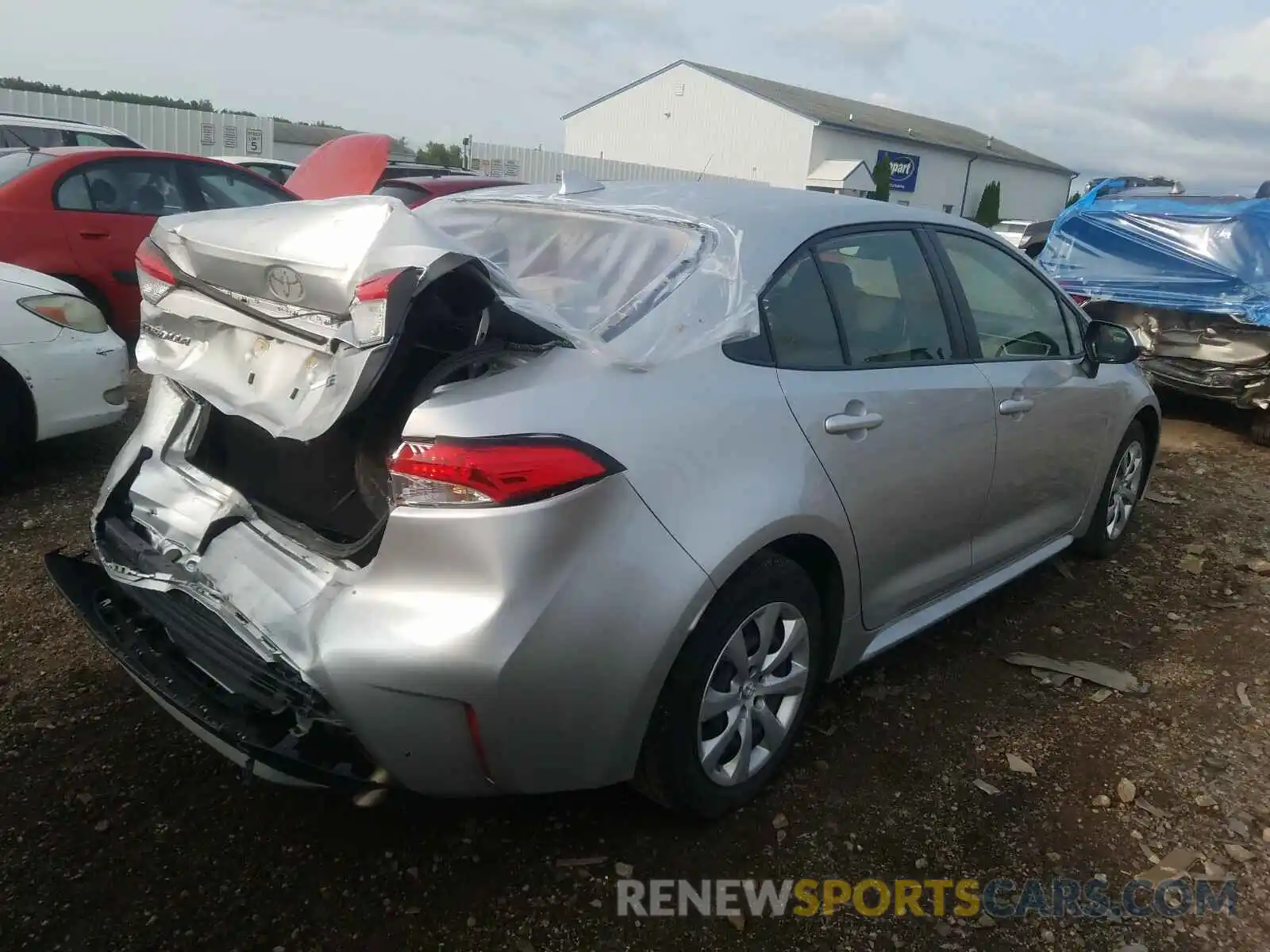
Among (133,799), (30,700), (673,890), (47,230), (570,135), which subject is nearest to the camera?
(673,890)

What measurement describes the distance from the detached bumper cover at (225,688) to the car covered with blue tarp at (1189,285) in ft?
20.1

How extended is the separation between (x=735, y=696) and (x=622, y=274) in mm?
1137

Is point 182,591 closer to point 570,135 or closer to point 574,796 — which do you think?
point 574,796

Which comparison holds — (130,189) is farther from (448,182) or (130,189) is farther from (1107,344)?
(1107,344)

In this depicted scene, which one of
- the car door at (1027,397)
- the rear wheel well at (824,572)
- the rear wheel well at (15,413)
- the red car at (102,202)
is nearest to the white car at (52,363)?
the rear wheel well at (15,413)

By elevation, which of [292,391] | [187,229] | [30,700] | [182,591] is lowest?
[30,700]

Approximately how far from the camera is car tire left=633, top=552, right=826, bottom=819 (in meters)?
2.24

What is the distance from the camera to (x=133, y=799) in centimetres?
250

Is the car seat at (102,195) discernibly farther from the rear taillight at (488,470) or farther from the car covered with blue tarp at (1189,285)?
the car covered with blue tarp at (1189,285)

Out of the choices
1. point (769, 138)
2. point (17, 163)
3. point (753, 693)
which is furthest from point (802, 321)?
point (769, 138)

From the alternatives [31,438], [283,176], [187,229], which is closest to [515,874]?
[187,229]

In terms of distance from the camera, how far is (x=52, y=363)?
4.27 metres

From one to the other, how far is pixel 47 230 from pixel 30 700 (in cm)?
450

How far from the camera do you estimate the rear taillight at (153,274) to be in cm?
258
